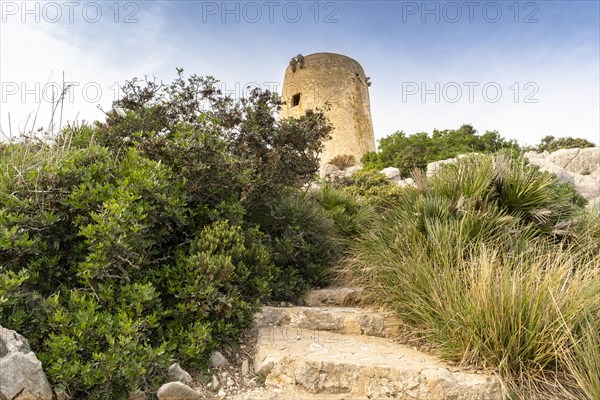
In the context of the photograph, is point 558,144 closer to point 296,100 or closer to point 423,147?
point 423,147

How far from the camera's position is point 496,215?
199 inches

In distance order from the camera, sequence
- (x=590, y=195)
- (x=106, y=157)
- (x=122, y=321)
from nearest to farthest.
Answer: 1. (x=122, y=321)
2. (x=106, y=157)
3. (x=590, y=195)

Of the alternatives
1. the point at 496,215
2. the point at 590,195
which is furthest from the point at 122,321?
the point at 590,195

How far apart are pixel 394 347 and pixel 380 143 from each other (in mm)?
17518

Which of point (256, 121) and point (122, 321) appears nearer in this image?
point (122, 321)

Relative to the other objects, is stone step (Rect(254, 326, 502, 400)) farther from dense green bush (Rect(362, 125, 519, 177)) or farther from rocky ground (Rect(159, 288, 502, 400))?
dense green bush (Rect(362, 125, 519, 177))

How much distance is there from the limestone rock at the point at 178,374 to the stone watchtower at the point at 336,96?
618 inches

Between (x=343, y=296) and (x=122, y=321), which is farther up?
(x=122, y=321)

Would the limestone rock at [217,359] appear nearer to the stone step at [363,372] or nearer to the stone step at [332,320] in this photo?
the stone step at [363,372]

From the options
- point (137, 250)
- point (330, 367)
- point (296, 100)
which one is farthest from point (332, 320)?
point (296, 100)

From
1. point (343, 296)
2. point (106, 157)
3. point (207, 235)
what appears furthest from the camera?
point (343, 296)

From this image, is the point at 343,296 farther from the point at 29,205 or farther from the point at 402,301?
the point at 29,205

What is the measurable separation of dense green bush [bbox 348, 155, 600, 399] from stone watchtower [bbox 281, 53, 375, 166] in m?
12.3

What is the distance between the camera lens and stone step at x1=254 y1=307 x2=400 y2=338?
13.8ft
